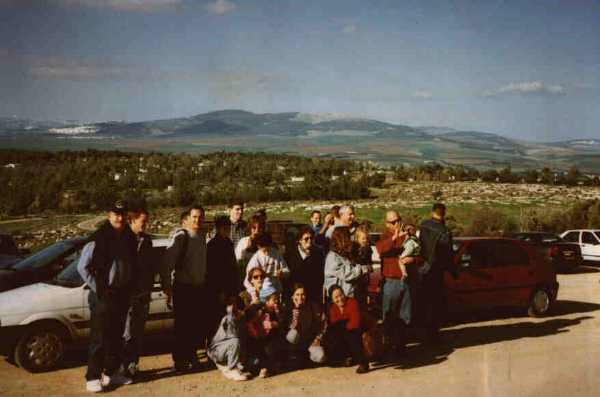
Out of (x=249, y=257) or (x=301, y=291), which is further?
(x=249, y=257)

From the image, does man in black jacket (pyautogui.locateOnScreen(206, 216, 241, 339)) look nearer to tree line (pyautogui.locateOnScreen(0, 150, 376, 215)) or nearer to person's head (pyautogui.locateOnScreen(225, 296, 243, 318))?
person's head (pyautogui.locateOnScreen(225, 296, 243, 318))

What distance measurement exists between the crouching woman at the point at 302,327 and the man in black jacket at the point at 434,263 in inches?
62.6

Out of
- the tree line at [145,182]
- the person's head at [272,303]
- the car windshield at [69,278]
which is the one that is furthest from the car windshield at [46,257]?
the tree line at [145,182]

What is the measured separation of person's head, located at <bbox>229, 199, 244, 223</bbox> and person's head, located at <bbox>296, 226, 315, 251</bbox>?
83cm

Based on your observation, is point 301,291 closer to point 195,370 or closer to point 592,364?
point 195,370

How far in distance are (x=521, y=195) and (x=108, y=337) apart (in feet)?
210

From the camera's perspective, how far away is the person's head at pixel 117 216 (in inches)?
235

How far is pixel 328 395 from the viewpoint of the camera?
230 inches

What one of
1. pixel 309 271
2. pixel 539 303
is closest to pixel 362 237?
pixel 309 271

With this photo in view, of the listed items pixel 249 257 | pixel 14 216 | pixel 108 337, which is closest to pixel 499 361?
pixel 249 257

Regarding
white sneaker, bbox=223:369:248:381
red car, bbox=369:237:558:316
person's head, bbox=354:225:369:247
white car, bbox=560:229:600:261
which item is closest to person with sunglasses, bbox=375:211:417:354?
person's head, bbox=354:225:369:247

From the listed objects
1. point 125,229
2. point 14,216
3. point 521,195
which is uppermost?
point 125,229

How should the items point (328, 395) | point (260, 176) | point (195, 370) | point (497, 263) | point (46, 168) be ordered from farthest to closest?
point (260, 176) < point (46, 168) < point (497, 263) < point (195, 370) < point (328, 395)

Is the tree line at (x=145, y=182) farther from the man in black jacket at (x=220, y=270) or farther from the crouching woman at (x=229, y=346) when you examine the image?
the crouching woman at (x=229, y=346)
